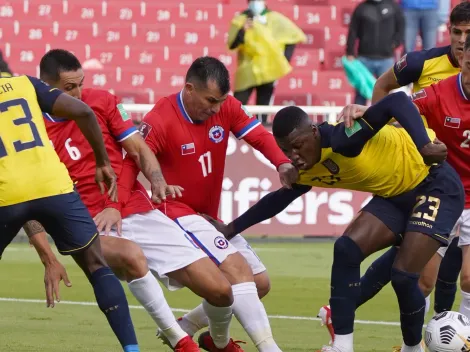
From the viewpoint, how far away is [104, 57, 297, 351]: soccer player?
705 centimetres

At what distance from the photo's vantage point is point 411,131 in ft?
21.2

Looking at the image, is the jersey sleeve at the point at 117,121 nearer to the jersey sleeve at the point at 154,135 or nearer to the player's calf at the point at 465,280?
the jersey sleeve at the point at 154,135

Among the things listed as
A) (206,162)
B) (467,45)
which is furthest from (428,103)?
(206,162)

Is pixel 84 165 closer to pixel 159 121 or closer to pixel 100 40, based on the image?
pixel 159 121

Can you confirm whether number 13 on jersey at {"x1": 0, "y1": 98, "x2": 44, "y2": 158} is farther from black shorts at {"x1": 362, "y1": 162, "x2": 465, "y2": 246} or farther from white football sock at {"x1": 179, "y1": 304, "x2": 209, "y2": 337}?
black shorts at {"x1": 362, "y1": 162, "x2": 465, "y2": 246}

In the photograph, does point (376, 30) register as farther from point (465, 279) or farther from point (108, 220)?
point (108, 220)

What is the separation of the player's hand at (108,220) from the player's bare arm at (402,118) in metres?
1.55

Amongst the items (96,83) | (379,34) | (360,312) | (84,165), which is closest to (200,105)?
(84,165)

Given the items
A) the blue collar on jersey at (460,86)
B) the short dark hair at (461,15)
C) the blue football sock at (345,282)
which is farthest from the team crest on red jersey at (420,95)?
the blue football sock at (345,282)

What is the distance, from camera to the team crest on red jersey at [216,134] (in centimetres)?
742

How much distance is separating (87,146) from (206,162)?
787 mm

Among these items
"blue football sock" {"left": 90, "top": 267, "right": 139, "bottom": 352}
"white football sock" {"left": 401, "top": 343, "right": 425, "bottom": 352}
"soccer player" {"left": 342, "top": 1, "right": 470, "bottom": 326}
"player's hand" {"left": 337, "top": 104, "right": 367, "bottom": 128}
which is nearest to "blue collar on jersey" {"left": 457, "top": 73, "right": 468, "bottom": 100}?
"soccer player" {"left": 342, "top": 1, "right": 470, "bottom": 326}

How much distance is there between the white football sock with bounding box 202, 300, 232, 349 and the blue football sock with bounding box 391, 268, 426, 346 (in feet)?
3.44

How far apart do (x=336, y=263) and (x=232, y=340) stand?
1.04 metres
